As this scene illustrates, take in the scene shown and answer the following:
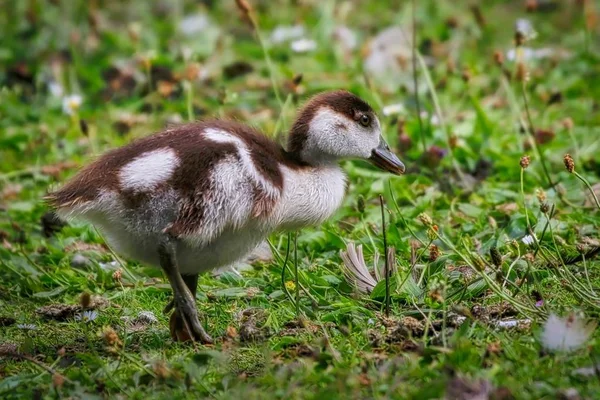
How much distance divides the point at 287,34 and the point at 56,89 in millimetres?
2070

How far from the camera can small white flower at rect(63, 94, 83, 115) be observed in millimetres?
7716

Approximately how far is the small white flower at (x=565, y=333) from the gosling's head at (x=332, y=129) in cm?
137

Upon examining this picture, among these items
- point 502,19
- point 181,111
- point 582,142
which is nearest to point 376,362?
point 582,142

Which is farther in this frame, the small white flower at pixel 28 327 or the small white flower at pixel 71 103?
the small white flower at pixel 71 103

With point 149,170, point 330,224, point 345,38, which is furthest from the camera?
point 345,38

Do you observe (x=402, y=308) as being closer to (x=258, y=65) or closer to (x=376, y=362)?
(x=376, y=362)

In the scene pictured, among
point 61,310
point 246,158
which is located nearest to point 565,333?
point 246,158

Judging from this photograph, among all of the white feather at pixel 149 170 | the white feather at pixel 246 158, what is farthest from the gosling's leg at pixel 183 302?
the white feather at pixel 246 158

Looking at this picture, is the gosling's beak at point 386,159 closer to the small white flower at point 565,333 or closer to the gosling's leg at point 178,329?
the gosling's leg at point 178,329

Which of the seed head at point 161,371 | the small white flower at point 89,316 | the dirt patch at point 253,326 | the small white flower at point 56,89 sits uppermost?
the seed head at point 161,371

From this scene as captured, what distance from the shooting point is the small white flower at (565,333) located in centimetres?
379

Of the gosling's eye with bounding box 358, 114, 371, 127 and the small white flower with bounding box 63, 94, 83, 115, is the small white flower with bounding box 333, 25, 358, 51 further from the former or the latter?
the gosling's eye with bounding box 358, 114, 371, 127

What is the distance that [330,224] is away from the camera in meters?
→ 5.88

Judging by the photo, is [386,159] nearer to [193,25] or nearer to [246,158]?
[246,158]
